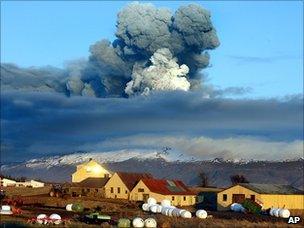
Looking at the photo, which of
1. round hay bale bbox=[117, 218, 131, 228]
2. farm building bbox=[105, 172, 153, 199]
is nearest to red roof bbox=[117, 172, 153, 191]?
farm building bbox=[105, 172, 153, 199]

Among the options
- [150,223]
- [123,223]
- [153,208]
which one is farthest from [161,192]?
[123,223]

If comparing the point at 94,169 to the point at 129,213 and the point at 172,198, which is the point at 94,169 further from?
the point at 129,213

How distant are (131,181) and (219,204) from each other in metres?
16.4

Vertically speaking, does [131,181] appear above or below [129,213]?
above

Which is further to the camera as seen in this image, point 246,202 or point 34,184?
point 34,184

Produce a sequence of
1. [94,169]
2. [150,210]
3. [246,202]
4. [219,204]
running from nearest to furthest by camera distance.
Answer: [150,210], [246,202], [219,204], [94,169]

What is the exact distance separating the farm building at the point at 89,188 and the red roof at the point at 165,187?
7130 mm

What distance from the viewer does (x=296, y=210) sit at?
80.2m

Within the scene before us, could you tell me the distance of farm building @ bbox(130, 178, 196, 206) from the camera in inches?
3433

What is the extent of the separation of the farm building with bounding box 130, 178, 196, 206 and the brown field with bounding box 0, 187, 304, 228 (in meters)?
6.17

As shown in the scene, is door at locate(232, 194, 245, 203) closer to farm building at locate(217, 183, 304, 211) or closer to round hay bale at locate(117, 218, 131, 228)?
farm building at locate(217, 183, 304, 211)

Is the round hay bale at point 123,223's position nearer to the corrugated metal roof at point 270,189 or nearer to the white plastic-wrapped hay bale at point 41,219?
the white plastic-wrapped hay bale at point 41,219

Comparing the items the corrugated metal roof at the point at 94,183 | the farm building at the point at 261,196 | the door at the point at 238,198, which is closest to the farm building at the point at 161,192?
the farm building at the point at 261,196

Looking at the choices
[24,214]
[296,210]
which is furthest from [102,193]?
[24,214]
